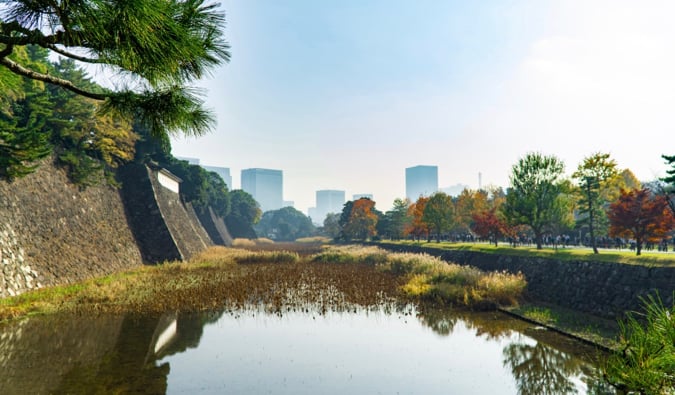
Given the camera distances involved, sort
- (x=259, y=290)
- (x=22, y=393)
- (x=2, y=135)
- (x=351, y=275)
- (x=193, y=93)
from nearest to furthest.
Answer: (x=193, y=93) → (x=22, y=393) → (x=2, y=135) → (x=259, y=290) → (x=351, y=275)

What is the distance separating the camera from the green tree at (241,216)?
100956mm

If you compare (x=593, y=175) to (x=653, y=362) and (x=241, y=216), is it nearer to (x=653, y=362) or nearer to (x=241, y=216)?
(x=653, y=362)

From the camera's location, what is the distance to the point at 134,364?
10.6 meters

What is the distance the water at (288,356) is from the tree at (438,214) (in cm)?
3595

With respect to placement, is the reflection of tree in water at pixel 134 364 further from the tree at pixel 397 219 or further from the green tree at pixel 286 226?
the green tree at pixel 286 226

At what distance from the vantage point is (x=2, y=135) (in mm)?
18484

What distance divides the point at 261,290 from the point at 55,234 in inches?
516

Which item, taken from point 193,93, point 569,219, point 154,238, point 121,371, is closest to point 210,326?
point 121,371

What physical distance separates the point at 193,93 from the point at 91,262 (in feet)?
76.0

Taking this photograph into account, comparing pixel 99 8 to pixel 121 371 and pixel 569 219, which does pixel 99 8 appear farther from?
pixel 569 219

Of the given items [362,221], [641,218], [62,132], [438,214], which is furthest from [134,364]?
[362,221]

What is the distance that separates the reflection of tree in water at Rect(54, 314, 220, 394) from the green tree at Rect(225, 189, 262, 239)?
8710 centimetres

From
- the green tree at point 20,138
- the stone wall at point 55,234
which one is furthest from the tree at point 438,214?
the green tree at point 20,138

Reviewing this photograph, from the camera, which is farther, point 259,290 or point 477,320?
point 259,290
